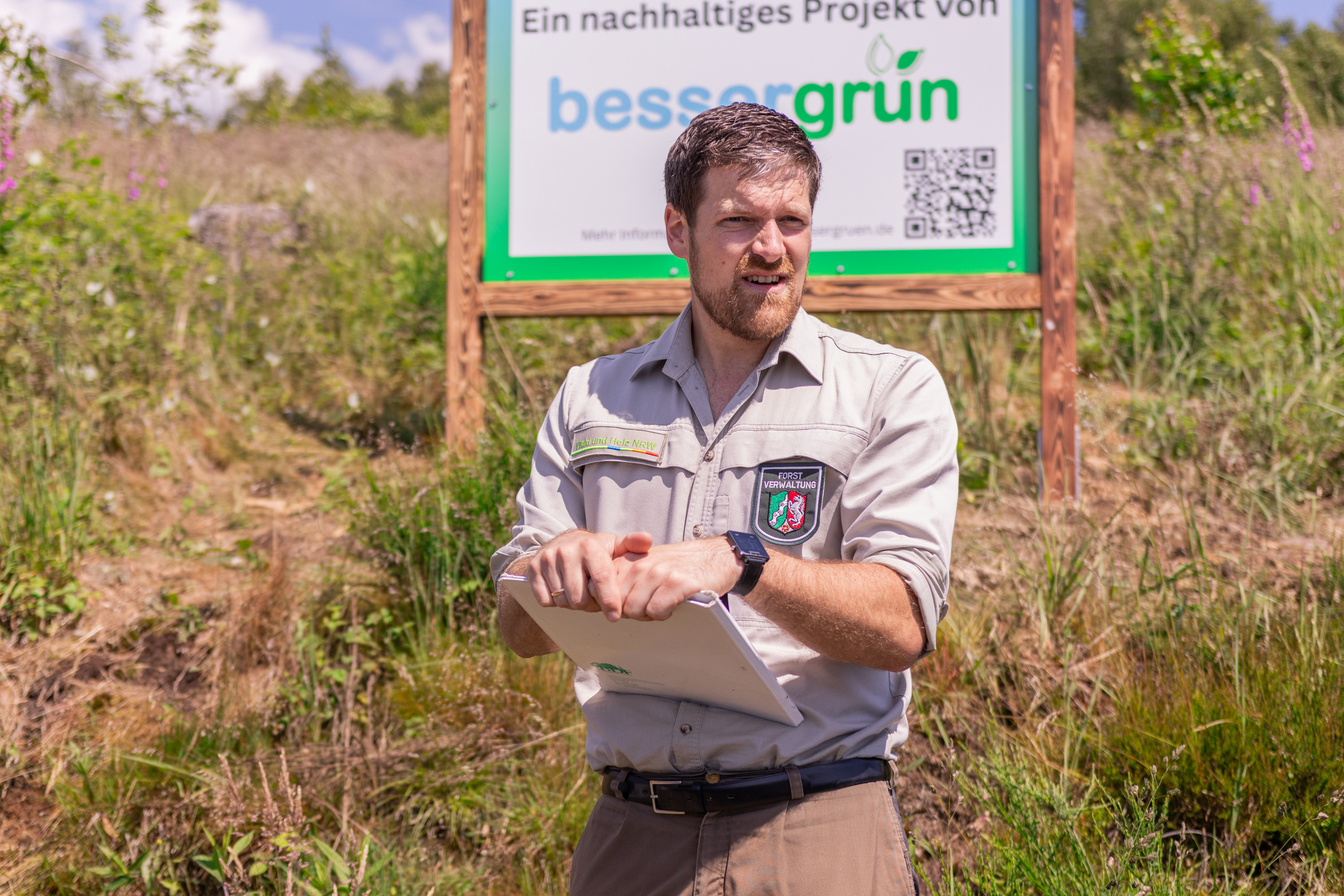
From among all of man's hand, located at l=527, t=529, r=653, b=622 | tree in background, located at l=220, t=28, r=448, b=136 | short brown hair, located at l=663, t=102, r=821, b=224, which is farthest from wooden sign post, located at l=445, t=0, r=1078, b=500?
tree in background, located at l=220, t=28, r=448, b=136

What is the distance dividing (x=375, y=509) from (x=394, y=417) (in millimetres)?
1445

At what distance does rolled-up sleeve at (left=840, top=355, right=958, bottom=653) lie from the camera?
160cm

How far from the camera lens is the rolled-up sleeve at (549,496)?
6.06ft

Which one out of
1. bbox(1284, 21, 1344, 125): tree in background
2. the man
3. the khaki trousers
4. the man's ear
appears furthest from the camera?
bbox(1284, 21, 1344, 125): tree in background

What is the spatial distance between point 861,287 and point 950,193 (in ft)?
1.72

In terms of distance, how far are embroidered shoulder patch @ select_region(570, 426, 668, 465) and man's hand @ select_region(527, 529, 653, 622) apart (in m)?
0.38

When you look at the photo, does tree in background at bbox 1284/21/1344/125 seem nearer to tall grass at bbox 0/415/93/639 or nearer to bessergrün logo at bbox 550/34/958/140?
bessergrün logo at bbox 550/34/958/140

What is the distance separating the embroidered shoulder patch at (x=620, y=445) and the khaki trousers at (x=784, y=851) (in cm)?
64

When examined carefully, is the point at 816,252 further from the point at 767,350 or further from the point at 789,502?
the point at 789,502

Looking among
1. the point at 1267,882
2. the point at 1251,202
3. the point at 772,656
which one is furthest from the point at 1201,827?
the point at 1251,202

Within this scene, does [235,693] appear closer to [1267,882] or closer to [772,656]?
[772,656]

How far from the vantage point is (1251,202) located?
4.98 metres

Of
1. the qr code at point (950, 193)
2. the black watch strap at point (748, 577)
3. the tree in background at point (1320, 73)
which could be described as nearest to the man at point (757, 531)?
the black watch strap at point (748, 577)

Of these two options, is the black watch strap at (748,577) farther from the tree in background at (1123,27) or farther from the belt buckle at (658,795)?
the tree in background at (1123,27)
